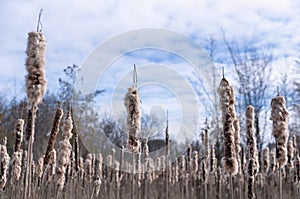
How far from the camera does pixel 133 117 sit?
10.5ft

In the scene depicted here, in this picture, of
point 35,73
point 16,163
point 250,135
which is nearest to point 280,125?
point 250,135

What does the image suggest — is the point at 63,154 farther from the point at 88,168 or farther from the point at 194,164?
the point at 194,164

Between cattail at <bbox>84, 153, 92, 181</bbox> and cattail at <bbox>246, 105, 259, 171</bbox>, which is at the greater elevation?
cattail at <bbox>246, 105, 259, 171</bbox>

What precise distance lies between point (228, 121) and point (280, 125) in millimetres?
852

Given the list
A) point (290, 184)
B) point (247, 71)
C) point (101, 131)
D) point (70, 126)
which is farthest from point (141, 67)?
point (247, 71)

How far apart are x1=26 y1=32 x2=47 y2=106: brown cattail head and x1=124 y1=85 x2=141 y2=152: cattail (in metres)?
1.22

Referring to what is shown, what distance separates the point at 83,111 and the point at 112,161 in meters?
7.48

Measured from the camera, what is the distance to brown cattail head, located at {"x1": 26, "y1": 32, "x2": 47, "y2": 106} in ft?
6.89

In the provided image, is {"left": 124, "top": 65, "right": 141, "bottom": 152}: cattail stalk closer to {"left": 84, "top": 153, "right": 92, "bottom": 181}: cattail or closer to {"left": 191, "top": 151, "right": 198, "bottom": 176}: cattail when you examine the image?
{"left": 84, "top": 153, "right": 92, "bottom": 181}: cattail

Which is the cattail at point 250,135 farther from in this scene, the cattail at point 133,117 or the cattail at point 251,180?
the cattail at point 133,117

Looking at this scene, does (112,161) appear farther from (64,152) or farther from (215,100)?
(215,100)

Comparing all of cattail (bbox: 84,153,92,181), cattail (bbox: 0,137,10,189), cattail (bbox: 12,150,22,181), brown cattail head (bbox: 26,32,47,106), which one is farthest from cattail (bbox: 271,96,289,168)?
cattail (bbox: 84,153,92,181)

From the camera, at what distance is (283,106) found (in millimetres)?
3760

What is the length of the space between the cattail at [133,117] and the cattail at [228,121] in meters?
0.85
